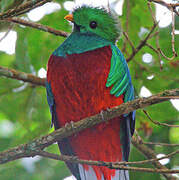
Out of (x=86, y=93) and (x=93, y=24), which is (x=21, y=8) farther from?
(x=93, y=24)

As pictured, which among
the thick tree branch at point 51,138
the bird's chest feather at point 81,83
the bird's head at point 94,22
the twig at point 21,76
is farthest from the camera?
the twig at point 21,76

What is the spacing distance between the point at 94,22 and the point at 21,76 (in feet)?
3.30

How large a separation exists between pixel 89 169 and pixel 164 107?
0.96 meters

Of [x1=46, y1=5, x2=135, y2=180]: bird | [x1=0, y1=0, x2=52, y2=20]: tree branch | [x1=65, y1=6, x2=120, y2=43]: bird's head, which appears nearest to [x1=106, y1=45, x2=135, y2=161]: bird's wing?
[x1=46, y1=5, x2=135, y2=180]: bird

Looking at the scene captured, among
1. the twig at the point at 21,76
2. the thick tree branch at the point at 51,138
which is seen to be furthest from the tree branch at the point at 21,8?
the twig at the point at 21,76

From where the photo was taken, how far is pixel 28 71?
165 inches

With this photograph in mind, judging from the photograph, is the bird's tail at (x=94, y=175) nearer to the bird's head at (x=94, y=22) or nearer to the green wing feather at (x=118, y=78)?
the green wing feather at (x=118, y=78)

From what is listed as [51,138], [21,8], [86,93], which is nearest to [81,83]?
[86,93]

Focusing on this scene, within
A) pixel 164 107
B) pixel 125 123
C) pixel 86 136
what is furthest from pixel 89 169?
pixel 164 107

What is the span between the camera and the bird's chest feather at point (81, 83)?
3.13 metres

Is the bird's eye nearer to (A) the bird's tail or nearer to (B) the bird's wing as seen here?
(B) the bird's wing

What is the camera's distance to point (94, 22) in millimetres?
3498

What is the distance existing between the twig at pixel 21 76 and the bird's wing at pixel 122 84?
1.03 m

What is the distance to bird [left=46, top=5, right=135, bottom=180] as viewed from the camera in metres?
3.15
